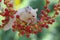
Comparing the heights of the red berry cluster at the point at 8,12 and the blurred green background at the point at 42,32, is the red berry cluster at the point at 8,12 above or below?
below

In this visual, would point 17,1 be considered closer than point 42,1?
Yes

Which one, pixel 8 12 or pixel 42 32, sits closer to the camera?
pixel 8 12

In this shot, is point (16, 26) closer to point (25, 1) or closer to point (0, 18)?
point (0, 18)

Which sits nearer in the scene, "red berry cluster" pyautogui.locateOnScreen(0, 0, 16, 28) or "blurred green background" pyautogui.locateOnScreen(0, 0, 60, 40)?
"red berry cluster" pyautogui.locateOnScreen(0, 0, 16, 28)

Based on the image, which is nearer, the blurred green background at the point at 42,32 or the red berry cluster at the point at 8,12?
the red berry cluster at the point at 8,12

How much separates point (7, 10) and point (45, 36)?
0.86m

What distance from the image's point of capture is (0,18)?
108 centimetres

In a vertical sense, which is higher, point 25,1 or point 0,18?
point 25,1

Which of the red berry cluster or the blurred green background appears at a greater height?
the blurred green background

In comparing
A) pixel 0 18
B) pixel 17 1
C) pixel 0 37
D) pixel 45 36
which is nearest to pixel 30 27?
pixel 0 18

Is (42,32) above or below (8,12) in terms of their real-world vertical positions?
above

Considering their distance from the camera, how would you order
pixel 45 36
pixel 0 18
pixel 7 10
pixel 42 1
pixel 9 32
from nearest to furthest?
pixel 7 10, pixel 0 18, pixel 9 32, pixel 42 1, pixel 45 36

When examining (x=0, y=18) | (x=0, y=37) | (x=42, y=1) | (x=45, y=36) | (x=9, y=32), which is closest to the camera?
(x=0, y=18)

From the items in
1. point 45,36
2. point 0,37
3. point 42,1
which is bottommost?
point 0,37
